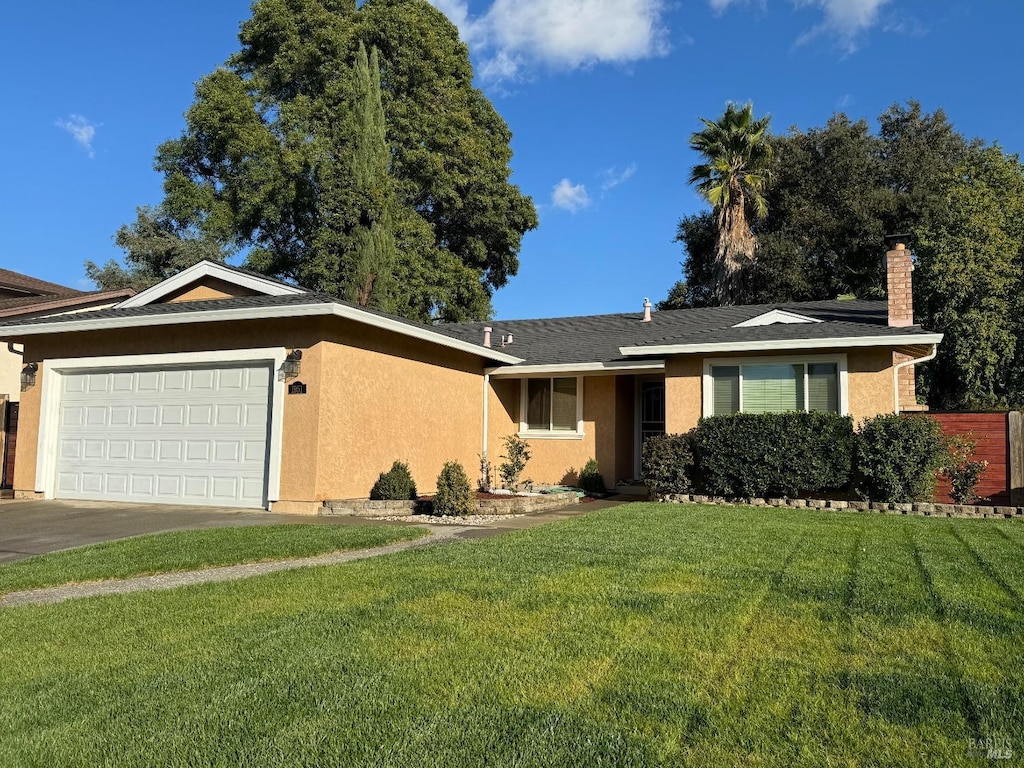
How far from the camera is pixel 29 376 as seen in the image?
13.5 meters

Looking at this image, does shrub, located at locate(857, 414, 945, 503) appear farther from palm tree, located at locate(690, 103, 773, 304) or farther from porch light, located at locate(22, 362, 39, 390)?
palm tree, located at locate(690, 103, 773, 304)

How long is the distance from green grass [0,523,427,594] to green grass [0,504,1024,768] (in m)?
1.14

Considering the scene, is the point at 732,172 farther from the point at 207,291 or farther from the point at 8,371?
the point at 8,371

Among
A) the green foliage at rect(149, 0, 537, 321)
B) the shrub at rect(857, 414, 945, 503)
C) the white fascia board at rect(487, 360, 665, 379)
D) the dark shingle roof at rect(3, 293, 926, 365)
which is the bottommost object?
the shrub at rect(857, 414, 945, 503)

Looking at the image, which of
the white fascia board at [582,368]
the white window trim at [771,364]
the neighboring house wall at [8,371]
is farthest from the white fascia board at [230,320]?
the neighboring house wall at [8,371]

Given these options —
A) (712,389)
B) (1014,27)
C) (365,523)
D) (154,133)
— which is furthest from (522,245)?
(365,523)

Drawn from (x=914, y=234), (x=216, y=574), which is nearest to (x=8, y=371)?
(x=216, y=574)

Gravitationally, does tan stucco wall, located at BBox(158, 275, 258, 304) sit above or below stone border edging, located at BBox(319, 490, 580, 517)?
above

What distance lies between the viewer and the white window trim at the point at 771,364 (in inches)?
496

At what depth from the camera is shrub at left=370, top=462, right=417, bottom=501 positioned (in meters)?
11.9

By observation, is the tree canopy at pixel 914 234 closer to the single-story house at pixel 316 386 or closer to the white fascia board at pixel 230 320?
the single-story house at pixel 316 386

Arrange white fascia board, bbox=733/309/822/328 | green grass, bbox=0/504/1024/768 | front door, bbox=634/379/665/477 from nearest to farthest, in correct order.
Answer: green grass, bbox=0/504/1024/768 → white fascia board, bbox=733/309/822/328 → front door, bbox=634/379/665/477

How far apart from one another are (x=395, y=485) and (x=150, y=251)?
80.3 feet

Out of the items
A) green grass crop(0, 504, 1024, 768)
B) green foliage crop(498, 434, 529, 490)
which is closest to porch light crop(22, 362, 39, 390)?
green foliage crop(498, 434, 529, 490)
